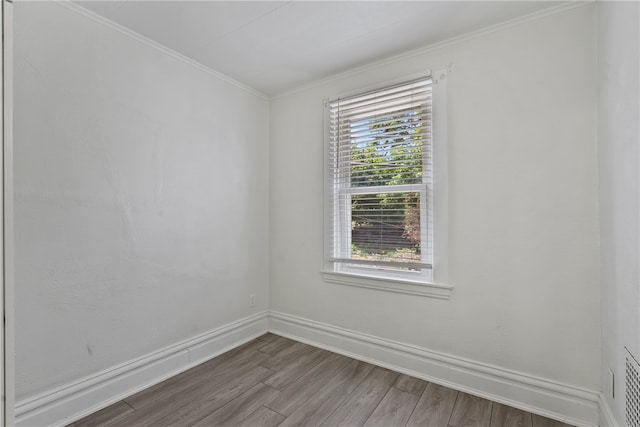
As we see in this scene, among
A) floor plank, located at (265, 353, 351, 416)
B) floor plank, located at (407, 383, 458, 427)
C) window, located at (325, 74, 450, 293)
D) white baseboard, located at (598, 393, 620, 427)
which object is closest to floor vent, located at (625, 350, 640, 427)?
white baseboard, located at (598, 393, 620, 427)

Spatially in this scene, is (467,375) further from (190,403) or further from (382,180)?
(190,403)

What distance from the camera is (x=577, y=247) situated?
1.71 m

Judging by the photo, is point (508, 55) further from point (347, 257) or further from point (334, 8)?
point (347, 257)

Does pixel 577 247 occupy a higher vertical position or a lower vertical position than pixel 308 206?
lower

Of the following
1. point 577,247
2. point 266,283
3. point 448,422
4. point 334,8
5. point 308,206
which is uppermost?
point 334,8

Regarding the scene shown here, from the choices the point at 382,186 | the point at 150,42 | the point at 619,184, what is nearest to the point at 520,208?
the point at 619,184

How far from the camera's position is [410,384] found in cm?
207

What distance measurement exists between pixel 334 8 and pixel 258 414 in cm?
242

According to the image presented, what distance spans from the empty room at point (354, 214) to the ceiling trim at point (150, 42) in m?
0.02

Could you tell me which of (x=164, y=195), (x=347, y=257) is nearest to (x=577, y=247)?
(x=347, y=257)

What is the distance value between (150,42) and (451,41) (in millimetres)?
2072

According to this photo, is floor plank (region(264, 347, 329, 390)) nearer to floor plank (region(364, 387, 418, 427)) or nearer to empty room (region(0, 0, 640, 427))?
empty room (region(0, 0, 640, 427))

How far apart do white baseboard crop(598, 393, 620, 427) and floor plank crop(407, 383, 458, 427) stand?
70 cm

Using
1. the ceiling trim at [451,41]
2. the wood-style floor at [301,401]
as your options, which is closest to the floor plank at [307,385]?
the wood-style floor at [301,401]
